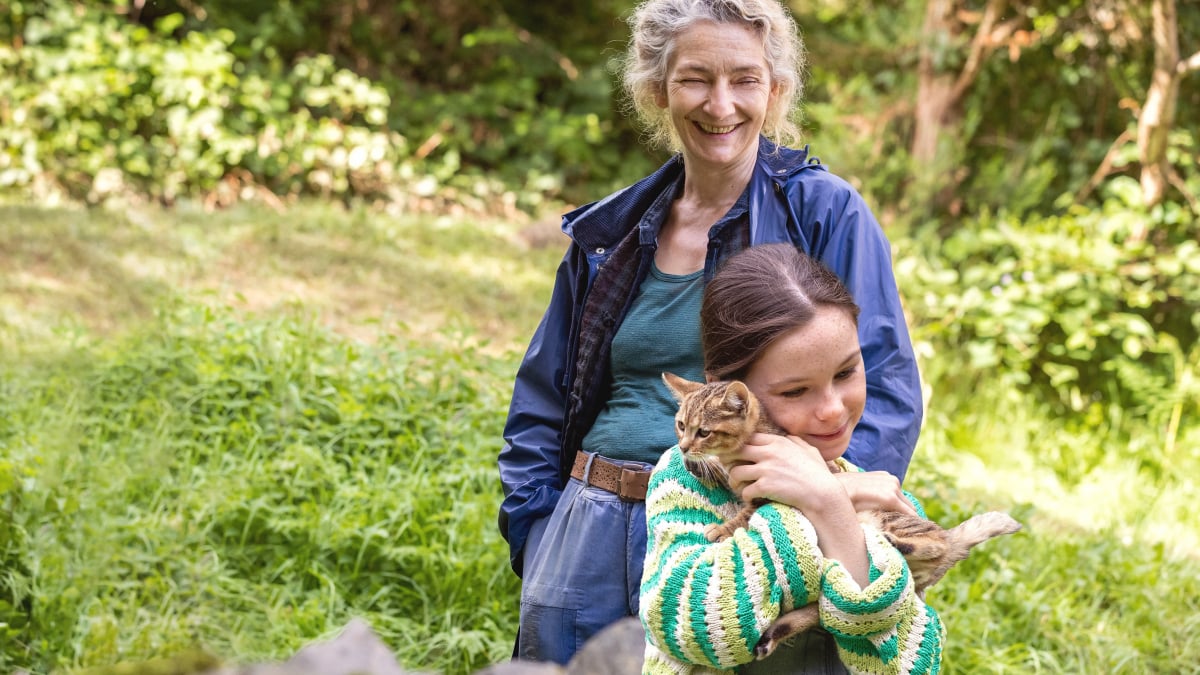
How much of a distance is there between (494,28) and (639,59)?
387 inches

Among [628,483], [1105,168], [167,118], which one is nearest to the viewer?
[628,483]

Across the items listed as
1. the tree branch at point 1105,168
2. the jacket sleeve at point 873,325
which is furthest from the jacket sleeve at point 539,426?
the tree branch at point 1105,168

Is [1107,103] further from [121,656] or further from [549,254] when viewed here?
[121,656]

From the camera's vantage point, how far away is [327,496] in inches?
183

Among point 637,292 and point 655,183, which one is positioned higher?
point 655,183

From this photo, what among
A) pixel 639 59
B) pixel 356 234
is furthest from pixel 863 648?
pixel 356 234

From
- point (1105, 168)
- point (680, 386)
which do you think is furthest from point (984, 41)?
point (680, 386)

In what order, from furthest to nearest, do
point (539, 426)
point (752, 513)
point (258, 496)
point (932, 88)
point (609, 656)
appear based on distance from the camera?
point (932, 88)
point (258, 496)
point (539, 426)
point (752, 513)
point (609, 656)

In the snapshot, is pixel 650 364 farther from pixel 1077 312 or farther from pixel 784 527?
pixel 1077 312

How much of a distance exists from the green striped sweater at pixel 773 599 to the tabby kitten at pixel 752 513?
3 centimetres

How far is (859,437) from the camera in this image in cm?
235

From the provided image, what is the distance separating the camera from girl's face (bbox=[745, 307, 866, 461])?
1961mm

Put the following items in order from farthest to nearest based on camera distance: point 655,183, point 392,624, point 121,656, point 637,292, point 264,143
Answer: point 264,143 < point 392,624 < point 121,656 < point 655,183 < point 637,292

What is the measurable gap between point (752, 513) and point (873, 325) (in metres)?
0.69
